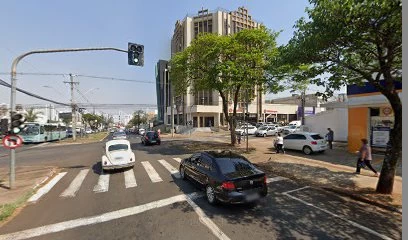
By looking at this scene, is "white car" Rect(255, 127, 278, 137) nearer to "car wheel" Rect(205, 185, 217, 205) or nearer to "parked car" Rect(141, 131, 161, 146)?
"parked car" Rect(141, 131, 161, 146)

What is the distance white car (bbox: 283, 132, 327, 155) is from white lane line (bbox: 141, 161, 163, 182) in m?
10.7

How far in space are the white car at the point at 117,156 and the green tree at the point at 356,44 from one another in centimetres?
912

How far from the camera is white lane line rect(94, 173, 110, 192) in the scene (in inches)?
413

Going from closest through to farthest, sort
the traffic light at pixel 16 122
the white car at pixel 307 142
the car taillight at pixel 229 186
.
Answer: the car taillight at pixel 229 186 < the traffic light at pixel 16 122 < the white car at pixel 307 142

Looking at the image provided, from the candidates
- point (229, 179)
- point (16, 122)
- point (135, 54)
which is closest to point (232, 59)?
point (135, 54)

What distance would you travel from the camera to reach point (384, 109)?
55.9 feet

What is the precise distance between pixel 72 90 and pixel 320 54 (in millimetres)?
36481

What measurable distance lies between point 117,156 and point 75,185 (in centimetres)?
266

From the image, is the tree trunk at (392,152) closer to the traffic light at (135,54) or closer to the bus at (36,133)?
the traffic light at (135,54)

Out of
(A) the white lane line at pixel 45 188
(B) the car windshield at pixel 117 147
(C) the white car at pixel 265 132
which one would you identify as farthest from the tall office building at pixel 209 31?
(A) the white lane line at pixel 45 188

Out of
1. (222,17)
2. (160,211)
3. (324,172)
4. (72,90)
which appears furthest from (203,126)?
(160,211)

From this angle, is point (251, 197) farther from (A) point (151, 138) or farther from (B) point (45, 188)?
(A) point (151, 138)

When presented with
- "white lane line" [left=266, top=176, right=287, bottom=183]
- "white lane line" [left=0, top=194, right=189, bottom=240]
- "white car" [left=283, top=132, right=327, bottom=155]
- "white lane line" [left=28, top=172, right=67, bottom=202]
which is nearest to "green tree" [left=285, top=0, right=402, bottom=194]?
"white lane line" [left=266, top=176, right=287, bottom=183]

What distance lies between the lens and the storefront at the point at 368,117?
16969mm
